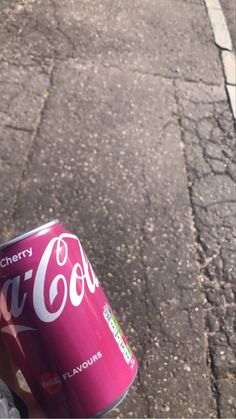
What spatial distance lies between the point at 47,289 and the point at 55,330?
0.12 m

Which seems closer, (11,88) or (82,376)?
(82,376)

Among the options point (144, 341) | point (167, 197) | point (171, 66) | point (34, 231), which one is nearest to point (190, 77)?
point (171, 66)

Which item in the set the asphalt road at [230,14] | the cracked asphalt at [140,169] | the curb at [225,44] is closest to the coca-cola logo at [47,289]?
the cracked asphalt at [140,169]

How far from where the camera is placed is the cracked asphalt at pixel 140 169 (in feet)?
8.26

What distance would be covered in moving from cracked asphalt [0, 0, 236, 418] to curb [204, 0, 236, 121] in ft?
0.23

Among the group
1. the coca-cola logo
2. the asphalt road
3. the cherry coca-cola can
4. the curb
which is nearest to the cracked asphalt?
the curb

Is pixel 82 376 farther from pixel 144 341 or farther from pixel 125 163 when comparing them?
pixel 125 163

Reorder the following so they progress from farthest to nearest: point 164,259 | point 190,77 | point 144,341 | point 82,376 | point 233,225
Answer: point 190,77 < point 233,225 < point 164,259 < point 144,341 < point 82,376

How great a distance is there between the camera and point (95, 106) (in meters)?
3.35

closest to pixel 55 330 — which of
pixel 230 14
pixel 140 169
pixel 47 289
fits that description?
pixel 47 289

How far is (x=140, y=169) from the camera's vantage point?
3119 mm

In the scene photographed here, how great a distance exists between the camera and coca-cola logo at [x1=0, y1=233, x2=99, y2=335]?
149 cm

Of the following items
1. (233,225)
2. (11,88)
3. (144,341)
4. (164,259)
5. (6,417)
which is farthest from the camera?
(11,88)

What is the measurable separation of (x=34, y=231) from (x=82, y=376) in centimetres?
45
